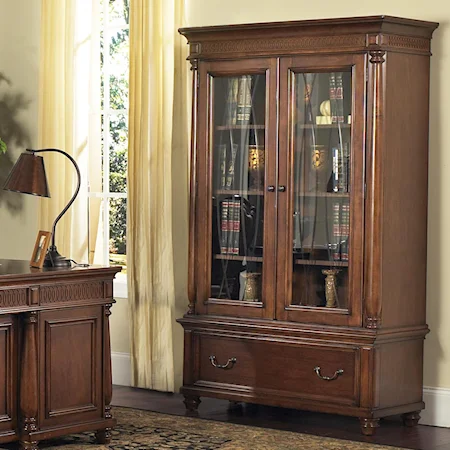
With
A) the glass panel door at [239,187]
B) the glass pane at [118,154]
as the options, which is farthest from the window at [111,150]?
the glass panel door at [239,187]

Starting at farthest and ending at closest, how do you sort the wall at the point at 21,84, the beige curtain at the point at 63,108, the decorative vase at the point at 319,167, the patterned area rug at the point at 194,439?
the wall at the point at 21,84
the beige curtain at the point at 63,108
the decorative vase at the point at 319,167
the patterned area rug at the point at 194,439

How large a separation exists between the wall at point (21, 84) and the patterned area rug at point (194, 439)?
2.07 metres

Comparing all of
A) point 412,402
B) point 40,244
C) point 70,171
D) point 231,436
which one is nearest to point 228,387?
point 231,436

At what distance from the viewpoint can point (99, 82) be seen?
6656mm

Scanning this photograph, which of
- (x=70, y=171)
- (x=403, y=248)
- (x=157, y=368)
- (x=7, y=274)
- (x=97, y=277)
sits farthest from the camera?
(x=70, y=171)

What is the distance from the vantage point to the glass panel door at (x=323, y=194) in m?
5.14

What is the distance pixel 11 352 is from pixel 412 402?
210cm

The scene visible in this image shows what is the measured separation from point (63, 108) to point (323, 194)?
7.08ft

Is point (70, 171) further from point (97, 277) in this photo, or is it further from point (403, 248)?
point (403, 248)

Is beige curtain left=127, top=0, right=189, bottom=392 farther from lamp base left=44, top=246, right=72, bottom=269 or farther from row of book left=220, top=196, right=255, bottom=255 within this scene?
lamp base left=44, top=246, right=72, bottom=269

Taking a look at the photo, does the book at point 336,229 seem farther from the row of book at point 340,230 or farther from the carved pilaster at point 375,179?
the carved pilaster at point 375,179

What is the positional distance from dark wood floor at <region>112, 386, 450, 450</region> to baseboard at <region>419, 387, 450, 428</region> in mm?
57

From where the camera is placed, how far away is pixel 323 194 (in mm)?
5254

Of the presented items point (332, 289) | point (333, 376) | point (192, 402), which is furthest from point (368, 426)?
point (192, 402)
